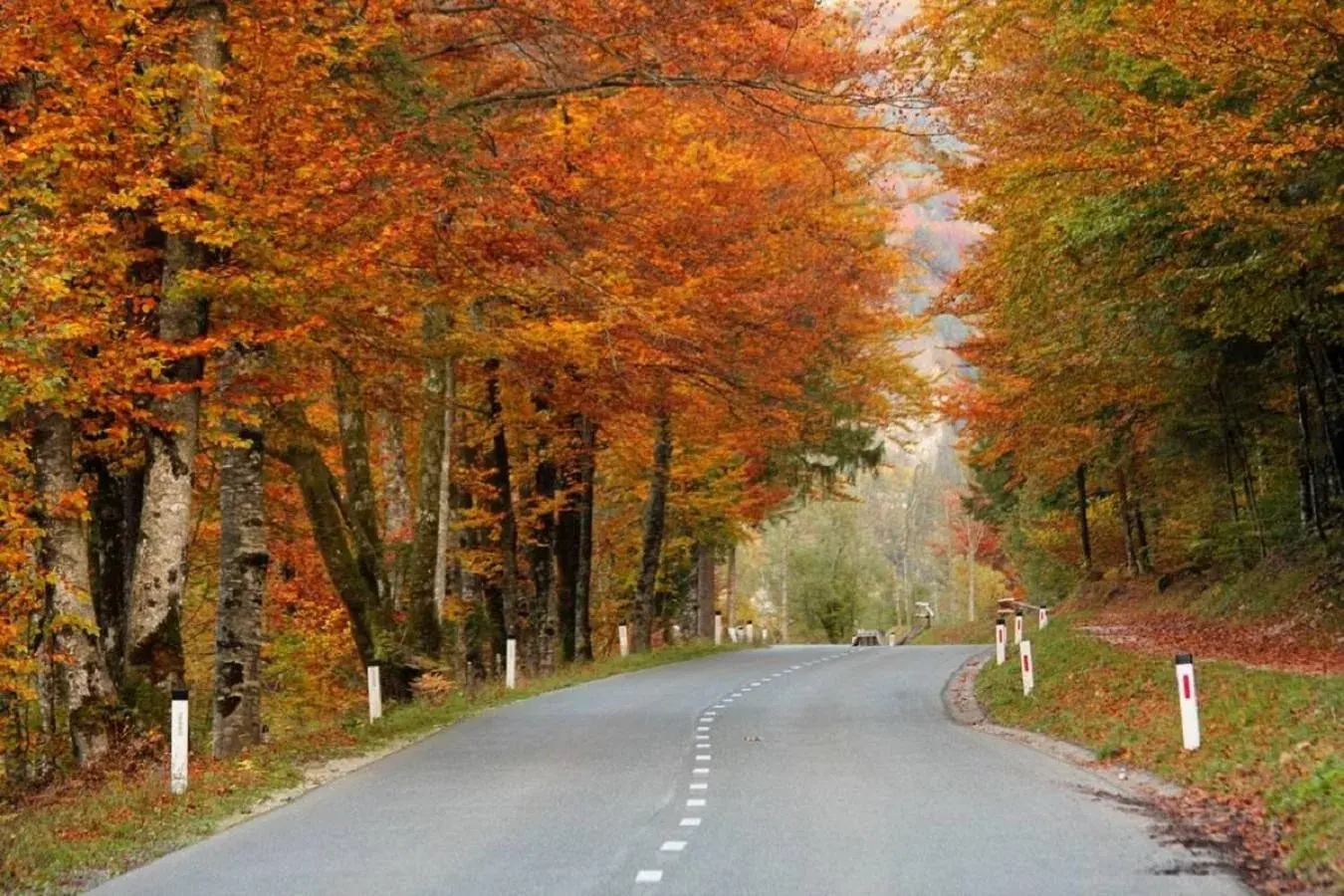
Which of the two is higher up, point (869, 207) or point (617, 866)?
point (869, 207)

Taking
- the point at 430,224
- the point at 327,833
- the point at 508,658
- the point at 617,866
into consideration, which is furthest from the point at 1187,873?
the point at 508,658

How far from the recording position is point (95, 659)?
48.9 feet

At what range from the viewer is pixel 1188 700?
11.9 m

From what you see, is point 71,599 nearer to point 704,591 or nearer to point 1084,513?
point 704,591

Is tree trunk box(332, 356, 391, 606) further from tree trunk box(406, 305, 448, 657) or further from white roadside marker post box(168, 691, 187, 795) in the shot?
white roadside marker post box(168, 691, 187, 795)

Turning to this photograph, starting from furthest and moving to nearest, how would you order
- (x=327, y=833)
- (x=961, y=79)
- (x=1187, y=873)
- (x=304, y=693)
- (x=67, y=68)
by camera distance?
(x=304, y=693)
(x=961, y=79)
(x=67, y=68)
(x=327, y=833)
(x=1187, y=873)

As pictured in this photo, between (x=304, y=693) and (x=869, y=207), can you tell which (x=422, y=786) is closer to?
(x=304, y=693)

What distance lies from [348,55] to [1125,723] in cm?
1105

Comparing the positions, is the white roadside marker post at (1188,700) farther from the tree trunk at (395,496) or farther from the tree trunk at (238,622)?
the tree trunk at (395,496)

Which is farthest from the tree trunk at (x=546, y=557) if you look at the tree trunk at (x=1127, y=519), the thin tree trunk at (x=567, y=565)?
the tree trunk at (x=1127, y=519)

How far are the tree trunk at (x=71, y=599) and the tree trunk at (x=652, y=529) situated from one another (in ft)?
59.8

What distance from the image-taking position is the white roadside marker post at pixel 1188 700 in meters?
11.8

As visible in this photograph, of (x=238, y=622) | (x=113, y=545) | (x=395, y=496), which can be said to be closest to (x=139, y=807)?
(x=238, y=622)

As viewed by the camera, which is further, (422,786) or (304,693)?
(304,693)
